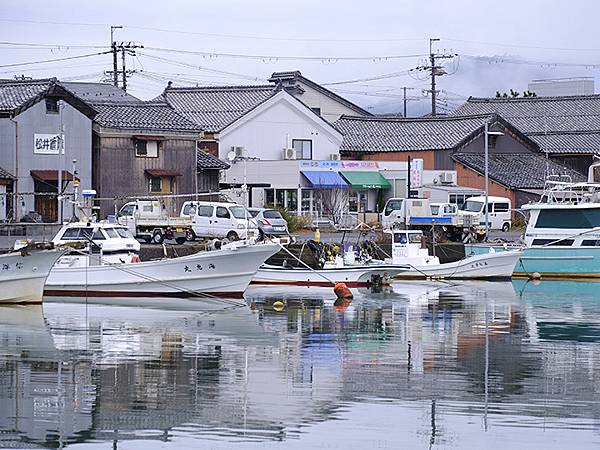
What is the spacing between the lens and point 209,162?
51250 mm

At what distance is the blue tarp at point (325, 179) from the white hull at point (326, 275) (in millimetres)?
21123

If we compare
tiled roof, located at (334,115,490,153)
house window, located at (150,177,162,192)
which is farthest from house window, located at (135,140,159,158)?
tiled roof, located at (334,115,490,153)

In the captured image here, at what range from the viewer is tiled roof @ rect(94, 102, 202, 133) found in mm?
47594

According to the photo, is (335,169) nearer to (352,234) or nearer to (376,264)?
(352,234)

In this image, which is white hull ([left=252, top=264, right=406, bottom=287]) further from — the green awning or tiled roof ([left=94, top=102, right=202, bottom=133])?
the green awning

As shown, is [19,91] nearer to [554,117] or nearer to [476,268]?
[476,268]

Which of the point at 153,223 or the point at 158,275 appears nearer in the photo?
the point at 158,275

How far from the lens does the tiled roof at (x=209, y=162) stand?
166 ft

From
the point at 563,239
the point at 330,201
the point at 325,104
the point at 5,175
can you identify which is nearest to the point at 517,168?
the point at 330,201

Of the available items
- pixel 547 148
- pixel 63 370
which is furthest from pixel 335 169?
pixel 63 370

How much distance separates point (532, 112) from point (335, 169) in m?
20.3

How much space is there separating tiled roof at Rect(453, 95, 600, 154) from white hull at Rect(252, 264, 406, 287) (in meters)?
34.3

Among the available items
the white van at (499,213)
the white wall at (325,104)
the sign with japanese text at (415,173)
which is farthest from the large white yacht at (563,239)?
the white wall at (325,104)

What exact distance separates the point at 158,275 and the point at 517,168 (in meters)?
35.9
